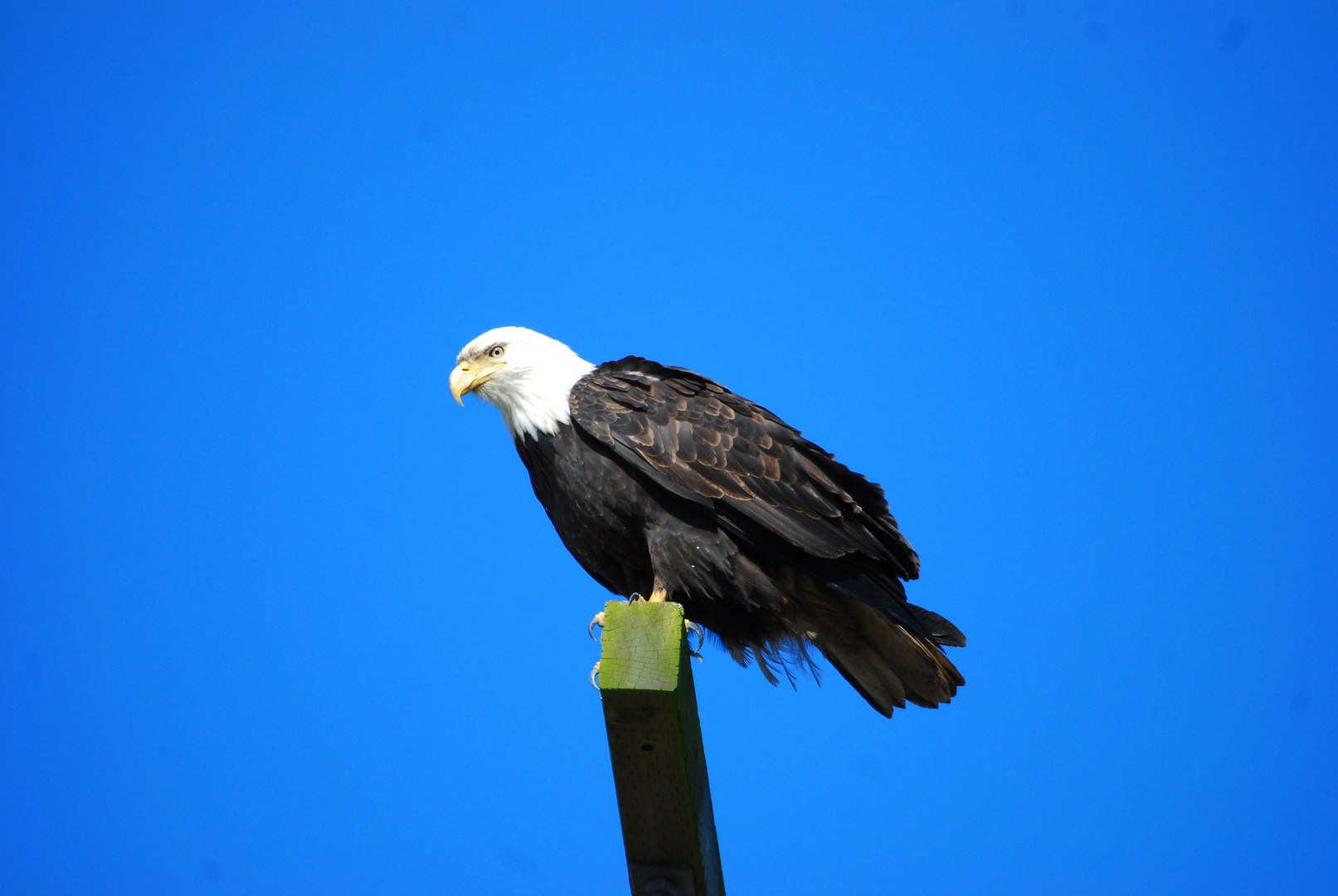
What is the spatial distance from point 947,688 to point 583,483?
1529mm

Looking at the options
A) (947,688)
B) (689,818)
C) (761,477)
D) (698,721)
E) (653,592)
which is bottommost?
(689,818)

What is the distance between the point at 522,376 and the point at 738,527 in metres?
1.05

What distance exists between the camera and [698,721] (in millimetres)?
3217

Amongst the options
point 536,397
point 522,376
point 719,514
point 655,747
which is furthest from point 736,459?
point 655,747

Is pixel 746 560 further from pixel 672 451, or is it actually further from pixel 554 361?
pixel 554 361

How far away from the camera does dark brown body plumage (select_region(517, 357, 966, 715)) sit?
3881 mm

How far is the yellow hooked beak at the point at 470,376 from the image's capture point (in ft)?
14.5

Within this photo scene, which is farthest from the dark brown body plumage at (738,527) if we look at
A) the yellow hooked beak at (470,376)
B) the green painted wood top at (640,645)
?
the green painted wood top at (640,645)

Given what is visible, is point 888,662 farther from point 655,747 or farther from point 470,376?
point 470,376

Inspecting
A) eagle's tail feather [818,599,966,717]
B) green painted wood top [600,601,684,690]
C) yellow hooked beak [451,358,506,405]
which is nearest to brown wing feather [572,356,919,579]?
eagle's tail feather [818,599,966,717]

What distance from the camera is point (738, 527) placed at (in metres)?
3.90

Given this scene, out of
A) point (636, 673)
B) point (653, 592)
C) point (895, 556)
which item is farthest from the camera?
point (895, 556)

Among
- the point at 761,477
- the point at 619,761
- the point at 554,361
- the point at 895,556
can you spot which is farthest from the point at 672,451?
the point at 619,761

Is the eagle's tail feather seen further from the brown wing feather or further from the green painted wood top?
the green painted wood top
